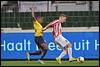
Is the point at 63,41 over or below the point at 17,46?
over

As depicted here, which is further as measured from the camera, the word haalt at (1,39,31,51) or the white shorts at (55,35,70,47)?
the word haalt at (1,39,31,51)

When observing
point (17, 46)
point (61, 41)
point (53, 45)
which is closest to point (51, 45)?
point (53, 45)

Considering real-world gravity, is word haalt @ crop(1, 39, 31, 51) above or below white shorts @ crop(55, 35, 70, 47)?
below

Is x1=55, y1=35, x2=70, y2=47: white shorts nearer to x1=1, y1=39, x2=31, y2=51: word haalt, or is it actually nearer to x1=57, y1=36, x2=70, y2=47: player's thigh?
x1=57, y1=36, x2=70, y2=47: player's thigh

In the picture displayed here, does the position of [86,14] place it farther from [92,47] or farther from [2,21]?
[2,21]

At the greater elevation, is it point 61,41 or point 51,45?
point 61,41

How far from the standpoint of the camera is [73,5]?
70.7ft

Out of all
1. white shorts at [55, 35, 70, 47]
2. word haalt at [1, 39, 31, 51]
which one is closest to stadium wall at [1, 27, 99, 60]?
word haalt at [1, 39, 31, 51]

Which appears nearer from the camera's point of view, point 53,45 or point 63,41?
point 63,41

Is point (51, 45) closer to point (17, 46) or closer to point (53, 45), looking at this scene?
point (53, 45)

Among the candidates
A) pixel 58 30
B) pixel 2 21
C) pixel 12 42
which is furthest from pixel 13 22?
pixel 58 30

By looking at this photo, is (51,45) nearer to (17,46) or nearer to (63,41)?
(17,46)

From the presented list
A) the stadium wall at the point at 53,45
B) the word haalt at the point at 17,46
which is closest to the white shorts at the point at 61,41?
the stadium wall at the point at 53,45

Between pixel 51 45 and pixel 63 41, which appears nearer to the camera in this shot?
pixel 63 41
